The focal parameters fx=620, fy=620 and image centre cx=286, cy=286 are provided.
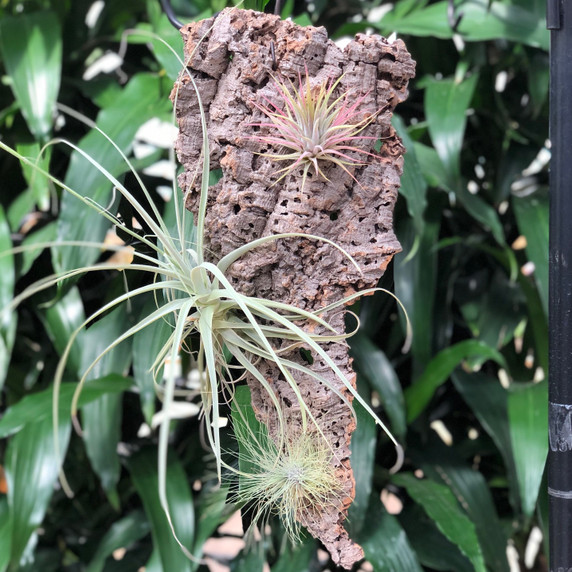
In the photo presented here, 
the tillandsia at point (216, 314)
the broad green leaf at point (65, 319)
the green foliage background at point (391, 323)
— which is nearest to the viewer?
the tillandsia at point (216, 314)

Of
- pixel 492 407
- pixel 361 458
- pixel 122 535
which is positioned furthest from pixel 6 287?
pixel 492 407

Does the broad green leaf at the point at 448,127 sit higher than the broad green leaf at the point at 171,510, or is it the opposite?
the broad green leaf at the point at 448,127

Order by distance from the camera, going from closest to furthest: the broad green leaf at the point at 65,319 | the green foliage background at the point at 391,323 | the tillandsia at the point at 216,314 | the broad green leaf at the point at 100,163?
1. the tillandsia at the point at 216,314
2. the broad green leaf at the point at 100,163
3. the green foliage background at the point at 391,323
4. the broad green leaf at the point at 65,319

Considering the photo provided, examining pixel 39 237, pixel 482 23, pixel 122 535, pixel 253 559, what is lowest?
pixel 122 535

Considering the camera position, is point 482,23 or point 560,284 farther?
point 482,23

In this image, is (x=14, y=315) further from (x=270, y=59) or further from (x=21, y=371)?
(x=270, y=59)

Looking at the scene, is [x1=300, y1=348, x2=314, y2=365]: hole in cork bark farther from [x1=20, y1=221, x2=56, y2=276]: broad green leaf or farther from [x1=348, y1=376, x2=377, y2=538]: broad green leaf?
[x1=20, y1=221, x2=56, y2=276]: broad green leaf

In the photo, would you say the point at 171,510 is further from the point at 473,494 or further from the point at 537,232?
the point at 537,232

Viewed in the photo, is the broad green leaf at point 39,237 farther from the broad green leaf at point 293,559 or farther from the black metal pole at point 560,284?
the black metal pole at point 560,284

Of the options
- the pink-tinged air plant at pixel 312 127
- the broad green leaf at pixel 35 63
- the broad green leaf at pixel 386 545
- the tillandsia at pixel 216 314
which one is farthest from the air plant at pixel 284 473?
the broad green leaf at pixel 35 63
